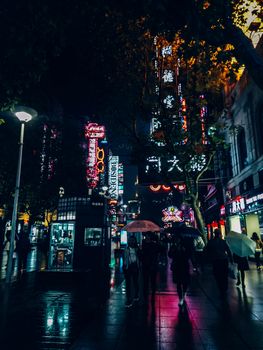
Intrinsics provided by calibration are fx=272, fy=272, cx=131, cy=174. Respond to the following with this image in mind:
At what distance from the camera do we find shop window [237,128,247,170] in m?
19.7

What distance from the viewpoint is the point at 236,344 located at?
16.1 ft

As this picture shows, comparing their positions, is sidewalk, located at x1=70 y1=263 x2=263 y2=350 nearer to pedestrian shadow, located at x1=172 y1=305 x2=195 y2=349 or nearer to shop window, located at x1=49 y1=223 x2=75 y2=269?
pedestrian shadow, located at x1=172 y1=305 x2=195 y2=349

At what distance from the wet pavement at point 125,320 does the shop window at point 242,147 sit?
37.7ft

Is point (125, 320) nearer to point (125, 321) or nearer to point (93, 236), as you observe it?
point (125, 321)

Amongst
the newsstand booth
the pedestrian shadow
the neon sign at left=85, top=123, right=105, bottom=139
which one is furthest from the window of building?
the neon sign at left=85, top=123, right=105, bottom=139

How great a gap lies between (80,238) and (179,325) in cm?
901

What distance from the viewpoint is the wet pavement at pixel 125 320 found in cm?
502

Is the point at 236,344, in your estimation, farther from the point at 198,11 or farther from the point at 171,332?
the point at 198,11

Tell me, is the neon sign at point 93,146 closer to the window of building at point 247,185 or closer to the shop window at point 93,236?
the window of building at point 247,185

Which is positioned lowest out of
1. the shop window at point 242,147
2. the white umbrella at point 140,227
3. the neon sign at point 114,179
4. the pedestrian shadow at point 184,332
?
the pedestrian shadow at point 184,332

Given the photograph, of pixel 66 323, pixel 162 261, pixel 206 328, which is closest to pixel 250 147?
pixel 162 261

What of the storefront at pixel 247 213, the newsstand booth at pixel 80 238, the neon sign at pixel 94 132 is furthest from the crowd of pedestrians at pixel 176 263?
the neon sign at pixel 94 132

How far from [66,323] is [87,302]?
83.6 inches

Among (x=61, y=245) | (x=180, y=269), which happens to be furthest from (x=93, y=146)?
(x=180, y=269)
